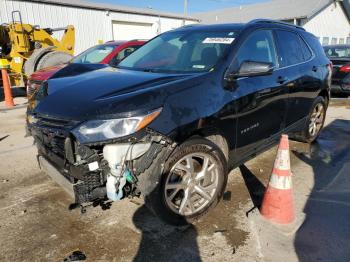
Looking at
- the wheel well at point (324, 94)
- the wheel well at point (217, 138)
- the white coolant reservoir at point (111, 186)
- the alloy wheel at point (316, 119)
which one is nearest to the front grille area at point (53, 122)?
the white coolant reservoir at point (111, 186)

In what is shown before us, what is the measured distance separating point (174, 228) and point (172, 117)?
110 centimetres

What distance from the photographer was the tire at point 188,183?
269cm

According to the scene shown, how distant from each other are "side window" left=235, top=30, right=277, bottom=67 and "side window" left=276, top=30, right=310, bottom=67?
0.67 feet

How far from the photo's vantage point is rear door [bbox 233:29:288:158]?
3.32m

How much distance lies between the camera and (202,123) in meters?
2.84

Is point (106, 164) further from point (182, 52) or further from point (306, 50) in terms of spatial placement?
point (306, 50)

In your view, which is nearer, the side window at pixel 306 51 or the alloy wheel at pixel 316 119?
the side window at pixel 306 51

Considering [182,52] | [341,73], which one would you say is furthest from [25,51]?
[341,73]

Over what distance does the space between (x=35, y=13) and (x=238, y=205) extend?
1707 centimetres

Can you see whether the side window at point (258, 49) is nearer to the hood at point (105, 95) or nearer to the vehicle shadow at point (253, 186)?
the hood at point (105, 95)

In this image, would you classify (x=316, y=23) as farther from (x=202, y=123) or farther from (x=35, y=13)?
(x=202, y=123)

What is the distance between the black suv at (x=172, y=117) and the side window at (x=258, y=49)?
1 cm

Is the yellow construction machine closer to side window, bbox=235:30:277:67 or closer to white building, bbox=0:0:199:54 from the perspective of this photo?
white building, bbox=0:0:199:54

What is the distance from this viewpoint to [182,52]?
375 cm
